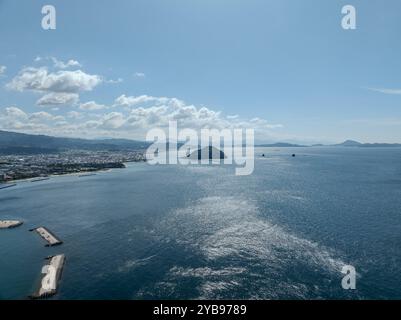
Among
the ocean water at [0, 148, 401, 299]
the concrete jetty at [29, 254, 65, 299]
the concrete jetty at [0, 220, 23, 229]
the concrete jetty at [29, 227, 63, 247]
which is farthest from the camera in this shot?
the concrete jetty at [0, 220, 23, 229]

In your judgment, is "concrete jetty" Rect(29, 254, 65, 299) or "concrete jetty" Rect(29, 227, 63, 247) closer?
"concrete jetty" Rect(29, 254, 65, 299)

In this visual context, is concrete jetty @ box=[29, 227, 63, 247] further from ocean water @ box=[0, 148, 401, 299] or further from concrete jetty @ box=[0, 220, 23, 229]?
concrete jetty @ box=[0, 220, 23, 229]

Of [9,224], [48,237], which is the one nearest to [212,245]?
[48,237]

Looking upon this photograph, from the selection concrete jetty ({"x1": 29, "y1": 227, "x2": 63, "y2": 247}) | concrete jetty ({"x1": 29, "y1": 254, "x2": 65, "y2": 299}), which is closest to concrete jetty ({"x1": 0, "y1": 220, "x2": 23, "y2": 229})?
concrete jetty ({"x1": 29, "y1": 227, "x2": 63, "y2": 247})

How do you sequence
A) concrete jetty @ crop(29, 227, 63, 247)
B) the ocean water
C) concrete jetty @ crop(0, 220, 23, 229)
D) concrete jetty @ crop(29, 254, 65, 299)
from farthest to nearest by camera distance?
concrete jetty @ crop(0, 220, 23, 229), concrete jetty @ crop(29, 227, 63, 247), the ocean water, concrete jetty @ crop(29, 254, 65, 299)

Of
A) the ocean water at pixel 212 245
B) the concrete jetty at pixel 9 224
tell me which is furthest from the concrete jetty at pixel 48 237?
the concrete jetty at pixel 9 224

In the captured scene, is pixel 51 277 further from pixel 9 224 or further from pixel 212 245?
pixel 9 224

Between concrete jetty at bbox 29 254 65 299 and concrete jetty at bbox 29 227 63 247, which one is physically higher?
concrete jetty at bbox 29 227 63 247

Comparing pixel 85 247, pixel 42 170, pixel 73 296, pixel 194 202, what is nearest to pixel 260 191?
pixel 194 202
